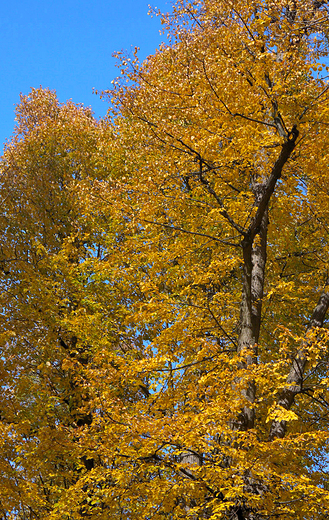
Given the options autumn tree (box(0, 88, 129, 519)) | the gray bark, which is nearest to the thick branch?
the gray bark

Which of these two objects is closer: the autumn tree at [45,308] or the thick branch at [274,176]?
the thick branch at [274,176]

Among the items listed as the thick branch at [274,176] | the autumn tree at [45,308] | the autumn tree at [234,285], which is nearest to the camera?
the autumn tree at [234,285]

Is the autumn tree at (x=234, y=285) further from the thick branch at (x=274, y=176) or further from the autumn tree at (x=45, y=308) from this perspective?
the autumn tree at (x=45, y=308)

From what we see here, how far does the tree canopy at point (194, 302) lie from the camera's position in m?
→ 7.04

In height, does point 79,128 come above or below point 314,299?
above

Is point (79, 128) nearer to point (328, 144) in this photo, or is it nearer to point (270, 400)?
point (328, 144)

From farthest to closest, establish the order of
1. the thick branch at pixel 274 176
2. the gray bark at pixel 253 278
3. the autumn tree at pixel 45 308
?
the autumn tree at pixel 45 308, the gray bark at pixel 253 278, the thick branch at pixel 274 176

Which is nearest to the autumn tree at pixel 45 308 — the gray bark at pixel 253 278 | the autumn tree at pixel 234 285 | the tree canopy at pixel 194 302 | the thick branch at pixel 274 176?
the tree canopy at pixel 194 302

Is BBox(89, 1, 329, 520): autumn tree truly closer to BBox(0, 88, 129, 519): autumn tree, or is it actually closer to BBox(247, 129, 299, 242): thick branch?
BBox(247, 129, 299, 242): thick branch

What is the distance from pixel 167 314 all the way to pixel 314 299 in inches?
206

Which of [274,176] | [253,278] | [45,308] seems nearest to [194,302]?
[253,278]

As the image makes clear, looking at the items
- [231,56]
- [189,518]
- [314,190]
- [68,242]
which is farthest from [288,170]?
[189,518]

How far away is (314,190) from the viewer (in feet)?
33.6

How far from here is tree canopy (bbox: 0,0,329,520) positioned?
7.04m
